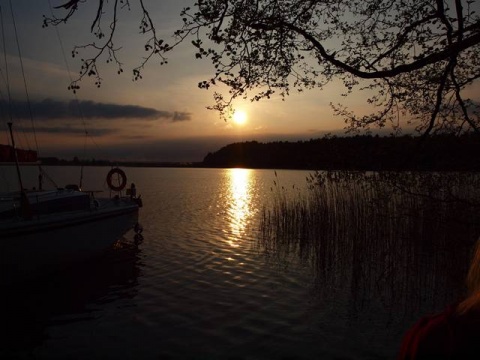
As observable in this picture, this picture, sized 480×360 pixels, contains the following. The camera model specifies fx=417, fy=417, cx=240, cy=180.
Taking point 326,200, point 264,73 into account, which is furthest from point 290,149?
point 264,73

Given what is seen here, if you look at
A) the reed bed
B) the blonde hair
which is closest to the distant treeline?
the reed bed

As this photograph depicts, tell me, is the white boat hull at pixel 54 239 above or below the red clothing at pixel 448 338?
below

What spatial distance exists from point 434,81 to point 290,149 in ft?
Answer: 332

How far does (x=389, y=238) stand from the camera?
12.0 meters

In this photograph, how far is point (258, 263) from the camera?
12.9 meters

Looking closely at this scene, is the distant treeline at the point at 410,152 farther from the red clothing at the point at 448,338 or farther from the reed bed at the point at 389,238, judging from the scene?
the red clothing at the point at 448,338

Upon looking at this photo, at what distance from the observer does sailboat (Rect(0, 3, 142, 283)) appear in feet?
31.7

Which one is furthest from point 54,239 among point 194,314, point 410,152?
point 410,152

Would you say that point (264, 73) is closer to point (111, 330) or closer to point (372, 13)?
point (372, 13)

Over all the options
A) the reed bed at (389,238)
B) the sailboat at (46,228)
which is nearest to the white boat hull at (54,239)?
the sailboat at (46,228)

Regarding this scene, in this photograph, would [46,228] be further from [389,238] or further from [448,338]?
[448,338]

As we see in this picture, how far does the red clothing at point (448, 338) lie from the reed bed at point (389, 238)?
234 inches

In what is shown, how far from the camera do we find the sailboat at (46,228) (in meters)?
9.65

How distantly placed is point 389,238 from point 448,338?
1124cm
